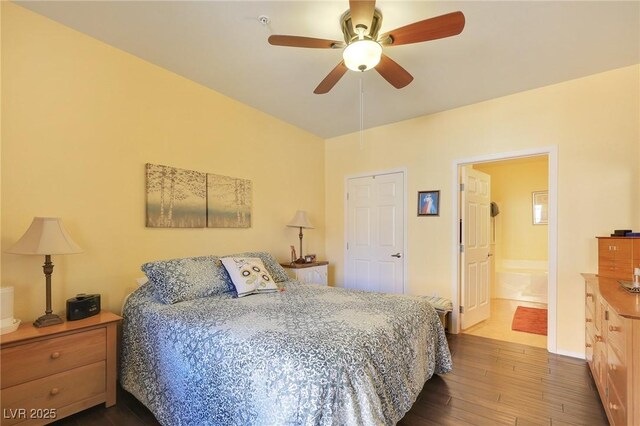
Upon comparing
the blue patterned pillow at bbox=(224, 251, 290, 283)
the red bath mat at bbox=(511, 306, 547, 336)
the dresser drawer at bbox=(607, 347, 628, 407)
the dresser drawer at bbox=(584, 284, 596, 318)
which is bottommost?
the red bath mat at bbox=(511, 306, 547, 336)

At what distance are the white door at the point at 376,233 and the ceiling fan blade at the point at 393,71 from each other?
2009 mm

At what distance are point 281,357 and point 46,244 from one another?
5.53 feet

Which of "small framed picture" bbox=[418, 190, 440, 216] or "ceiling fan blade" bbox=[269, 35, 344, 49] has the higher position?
"ceiling fan blade" bbox=[269, 35, 344, 49]

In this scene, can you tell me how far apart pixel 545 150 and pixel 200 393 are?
3634mm

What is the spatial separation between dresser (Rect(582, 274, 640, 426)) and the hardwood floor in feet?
0.56

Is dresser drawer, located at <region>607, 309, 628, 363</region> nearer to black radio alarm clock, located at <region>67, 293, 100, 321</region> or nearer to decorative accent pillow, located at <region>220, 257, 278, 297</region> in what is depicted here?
decorative accent pillow, located at <region>220, 257, 278, 297</region>

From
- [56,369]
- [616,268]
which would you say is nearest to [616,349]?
[616,268]

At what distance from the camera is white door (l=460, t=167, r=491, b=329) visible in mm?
3701

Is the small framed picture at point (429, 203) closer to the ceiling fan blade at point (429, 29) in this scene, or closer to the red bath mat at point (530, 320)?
the red bath mat at point (530, 320)

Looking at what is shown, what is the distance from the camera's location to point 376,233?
172 inches

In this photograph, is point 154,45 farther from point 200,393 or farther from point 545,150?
point 545,150

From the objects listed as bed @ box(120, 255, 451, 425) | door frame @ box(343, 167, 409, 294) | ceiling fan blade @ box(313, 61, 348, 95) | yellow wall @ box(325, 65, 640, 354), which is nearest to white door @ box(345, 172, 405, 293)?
door frame @ box(343, 167, 409, 294)

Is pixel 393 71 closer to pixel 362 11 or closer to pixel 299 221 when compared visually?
pixel 362 11

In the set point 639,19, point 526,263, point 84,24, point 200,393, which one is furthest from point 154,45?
point 526,263
